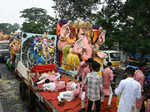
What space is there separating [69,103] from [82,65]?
116 centimetres

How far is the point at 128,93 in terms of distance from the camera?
2.70m

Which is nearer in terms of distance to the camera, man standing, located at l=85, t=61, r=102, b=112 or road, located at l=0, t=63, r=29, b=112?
man standing, located at l=85, t=61, r=102, b=112

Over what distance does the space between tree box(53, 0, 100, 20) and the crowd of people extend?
20.4 m

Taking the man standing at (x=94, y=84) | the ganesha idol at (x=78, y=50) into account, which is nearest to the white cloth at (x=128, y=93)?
the man standing at (x=94, y=84)

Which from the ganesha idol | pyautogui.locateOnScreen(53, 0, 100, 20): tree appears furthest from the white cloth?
pyautogui.locateOnScreen(53, 0, 100, 20): tree

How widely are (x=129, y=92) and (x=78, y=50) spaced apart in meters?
4.46

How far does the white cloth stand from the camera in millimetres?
2682

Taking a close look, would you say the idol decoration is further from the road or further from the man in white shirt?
the man in white shirt

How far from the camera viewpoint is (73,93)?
14.1 ft

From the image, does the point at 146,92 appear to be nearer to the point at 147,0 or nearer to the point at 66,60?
the point at 147,0

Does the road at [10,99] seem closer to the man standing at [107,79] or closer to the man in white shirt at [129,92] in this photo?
the man standing at [107,79]

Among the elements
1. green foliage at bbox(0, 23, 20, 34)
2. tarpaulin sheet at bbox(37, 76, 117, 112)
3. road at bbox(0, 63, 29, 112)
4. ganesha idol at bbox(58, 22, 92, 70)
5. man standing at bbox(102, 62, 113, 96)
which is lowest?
road at bbox(0, 63, 29, 112)

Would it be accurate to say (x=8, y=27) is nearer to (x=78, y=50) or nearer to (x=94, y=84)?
(x=78, y=50)

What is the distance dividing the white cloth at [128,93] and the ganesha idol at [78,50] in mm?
4023
